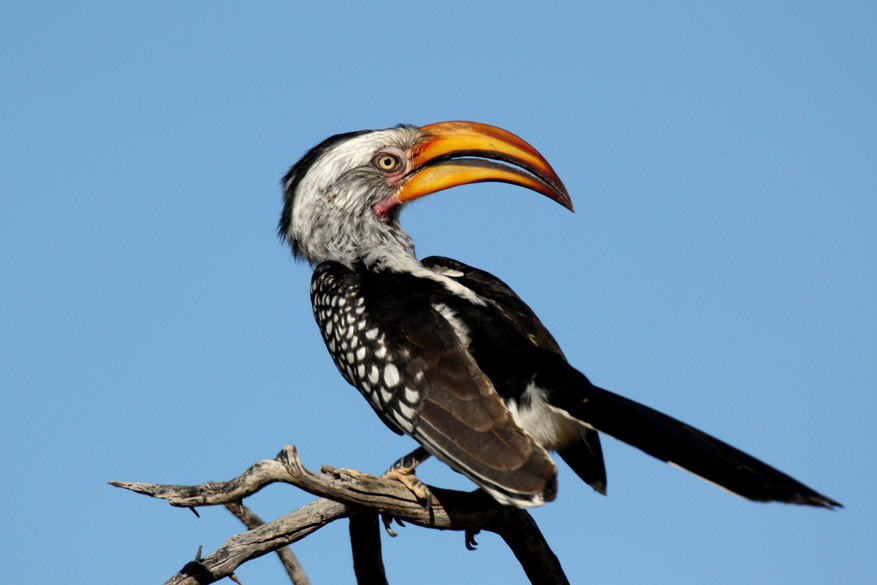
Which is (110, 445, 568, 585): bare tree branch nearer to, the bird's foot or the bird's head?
the bird's foot

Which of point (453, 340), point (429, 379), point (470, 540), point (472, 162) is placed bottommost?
point (470, 540)

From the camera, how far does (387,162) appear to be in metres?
5.00

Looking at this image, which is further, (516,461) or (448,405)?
(448,405)

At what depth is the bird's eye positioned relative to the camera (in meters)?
4.99

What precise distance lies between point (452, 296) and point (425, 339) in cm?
43

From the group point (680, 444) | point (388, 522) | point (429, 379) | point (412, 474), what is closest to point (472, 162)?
point (429, 379)

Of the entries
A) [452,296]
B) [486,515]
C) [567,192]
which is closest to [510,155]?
[567,192]

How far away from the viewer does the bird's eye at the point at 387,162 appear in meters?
4.99

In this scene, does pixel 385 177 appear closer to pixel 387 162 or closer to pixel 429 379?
pixel 387 162

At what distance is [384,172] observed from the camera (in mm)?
5008

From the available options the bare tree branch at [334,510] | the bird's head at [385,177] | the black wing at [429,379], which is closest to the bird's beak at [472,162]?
the bird's head at [385,177]

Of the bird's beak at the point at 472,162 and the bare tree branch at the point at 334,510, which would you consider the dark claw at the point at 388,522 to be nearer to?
the bare tree branch at the point at 334,510

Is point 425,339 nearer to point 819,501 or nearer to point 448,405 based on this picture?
point 448,405

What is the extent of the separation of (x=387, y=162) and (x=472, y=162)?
0.60 meters
